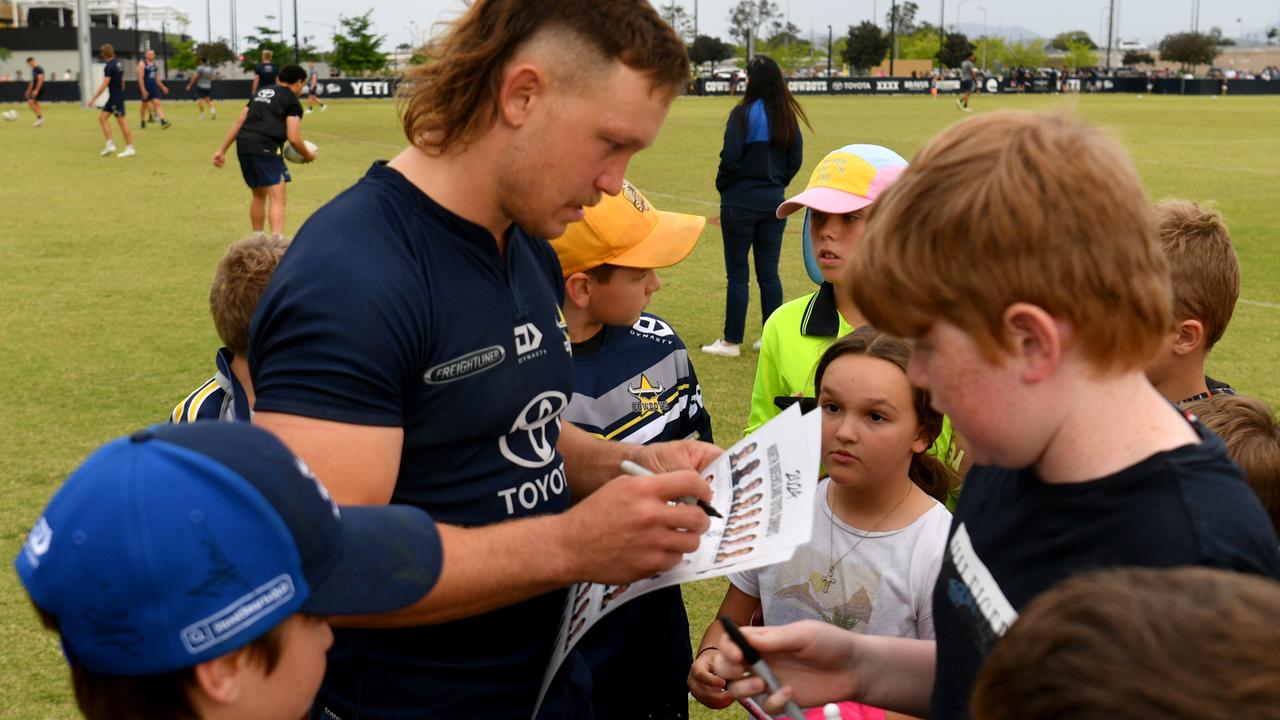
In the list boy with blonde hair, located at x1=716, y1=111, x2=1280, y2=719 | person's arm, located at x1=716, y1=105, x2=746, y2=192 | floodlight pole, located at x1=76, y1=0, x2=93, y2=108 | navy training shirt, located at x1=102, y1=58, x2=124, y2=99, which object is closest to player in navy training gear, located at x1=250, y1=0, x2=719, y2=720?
boy with blonde hair, located at x1=716, y1=111, x2=1280, y2=719

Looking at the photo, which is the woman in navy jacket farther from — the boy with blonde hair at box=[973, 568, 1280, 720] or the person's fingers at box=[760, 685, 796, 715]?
the boy with blonde hair at box=[973, 568, 1280, 720]

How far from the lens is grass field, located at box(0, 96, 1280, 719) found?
637 cm

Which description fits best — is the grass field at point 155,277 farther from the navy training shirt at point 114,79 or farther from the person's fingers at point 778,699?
the navy training shirt at point 114,79

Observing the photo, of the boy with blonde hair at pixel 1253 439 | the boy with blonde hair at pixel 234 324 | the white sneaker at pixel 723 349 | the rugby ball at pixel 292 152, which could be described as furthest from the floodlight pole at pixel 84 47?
the boy with blonde hair at pixel 1253 439

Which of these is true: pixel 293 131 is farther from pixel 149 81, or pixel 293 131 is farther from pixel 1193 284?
pixel 149 81

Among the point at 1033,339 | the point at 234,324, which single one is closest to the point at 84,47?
the point at 234,324

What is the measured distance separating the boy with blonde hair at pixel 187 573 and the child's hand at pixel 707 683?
96 centimetres

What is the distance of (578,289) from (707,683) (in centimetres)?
150

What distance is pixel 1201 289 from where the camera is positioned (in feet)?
11.8

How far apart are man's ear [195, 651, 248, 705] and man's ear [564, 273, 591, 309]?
2.19 m

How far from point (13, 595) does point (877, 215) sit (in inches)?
181

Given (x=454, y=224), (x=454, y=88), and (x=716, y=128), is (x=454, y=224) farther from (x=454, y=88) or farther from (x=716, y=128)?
(x=716, y=128)

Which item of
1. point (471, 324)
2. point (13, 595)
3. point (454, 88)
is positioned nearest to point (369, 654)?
point (471, 324)

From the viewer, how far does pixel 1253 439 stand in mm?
2848
